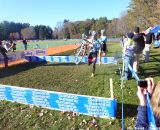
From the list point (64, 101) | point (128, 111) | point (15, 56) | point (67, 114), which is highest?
point (64, 101)

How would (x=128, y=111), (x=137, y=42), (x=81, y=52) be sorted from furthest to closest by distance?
(x=81, y=52)
(x=137, y=42)
(x=128, y=111)

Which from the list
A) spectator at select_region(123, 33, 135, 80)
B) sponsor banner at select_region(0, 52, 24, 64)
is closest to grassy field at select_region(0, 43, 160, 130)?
spectator at select_region(123, 33, 135, 80)

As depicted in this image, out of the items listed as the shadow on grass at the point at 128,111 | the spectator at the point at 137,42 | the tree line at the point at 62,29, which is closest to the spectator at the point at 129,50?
the spectator at the point at 137,42

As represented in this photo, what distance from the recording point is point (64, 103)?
31.3 feet

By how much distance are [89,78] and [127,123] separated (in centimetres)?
690

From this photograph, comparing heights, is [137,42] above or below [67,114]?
above

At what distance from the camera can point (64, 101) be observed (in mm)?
9547

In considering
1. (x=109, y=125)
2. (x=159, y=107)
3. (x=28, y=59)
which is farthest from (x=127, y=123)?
(x=28, y=59)

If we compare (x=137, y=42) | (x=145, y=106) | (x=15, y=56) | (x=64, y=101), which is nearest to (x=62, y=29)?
(x=15, y=56)

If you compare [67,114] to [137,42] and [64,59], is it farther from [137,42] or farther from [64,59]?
[64,59]

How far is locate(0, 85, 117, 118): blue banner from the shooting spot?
28.5 feet

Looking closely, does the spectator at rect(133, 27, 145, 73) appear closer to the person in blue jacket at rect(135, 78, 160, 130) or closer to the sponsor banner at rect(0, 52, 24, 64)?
the person in blue jacket at rect(135, 78, 160, 130)

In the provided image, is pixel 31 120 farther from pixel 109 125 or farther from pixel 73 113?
pixel 109 125

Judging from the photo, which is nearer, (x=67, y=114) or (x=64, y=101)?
(x=67, y=114)
